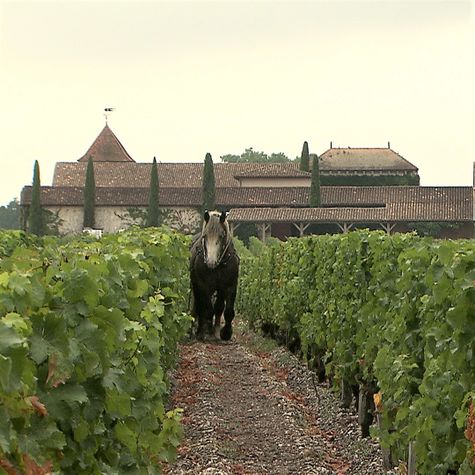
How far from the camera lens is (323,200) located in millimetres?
74688

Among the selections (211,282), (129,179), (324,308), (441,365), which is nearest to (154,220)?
(129,179)

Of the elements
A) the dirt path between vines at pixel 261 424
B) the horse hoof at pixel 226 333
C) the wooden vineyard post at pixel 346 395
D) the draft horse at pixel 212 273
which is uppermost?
the draft horse at pixel 212 273

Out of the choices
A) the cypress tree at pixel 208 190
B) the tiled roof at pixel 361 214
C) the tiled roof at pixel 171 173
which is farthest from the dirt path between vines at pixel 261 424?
the tiled roof at pixel 171 173

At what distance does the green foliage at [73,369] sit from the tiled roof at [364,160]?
82.0 meters

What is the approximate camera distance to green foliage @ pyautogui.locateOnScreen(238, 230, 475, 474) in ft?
19.7

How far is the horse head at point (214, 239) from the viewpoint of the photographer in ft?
55.4

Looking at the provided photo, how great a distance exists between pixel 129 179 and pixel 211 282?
68.1 m

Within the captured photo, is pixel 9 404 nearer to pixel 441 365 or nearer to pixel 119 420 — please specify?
pixel 119 420

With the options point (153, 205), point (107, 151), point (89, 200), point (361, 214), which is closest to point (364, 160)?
point (153, 205)

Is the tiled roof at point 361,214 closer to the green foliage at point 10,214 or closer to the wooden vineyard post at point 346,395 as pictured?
the wooden vineyard post at point 346,395

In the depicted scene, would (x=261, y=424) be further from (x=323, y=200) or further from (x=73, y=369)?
(x=323, y=200)

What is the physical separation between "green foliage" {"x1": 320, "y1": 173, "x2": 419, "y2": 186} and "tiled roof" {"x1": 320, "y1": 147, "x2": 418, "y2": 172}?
968mm

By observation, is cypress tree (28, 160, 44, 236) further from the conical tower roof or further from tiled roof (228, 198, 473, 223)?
the conical tower roof

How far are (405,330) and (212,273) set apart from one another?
31.8 ft
